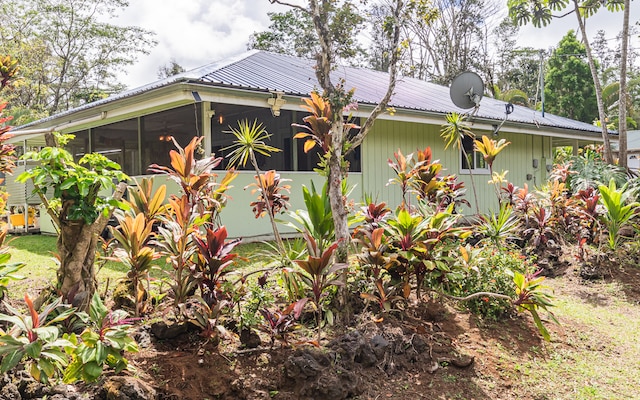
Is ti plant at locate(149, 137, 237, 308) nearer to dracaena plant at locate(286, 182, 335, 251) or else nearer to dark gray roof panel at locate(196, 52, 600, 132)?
dracaena plant at locate(286, 182, 335, 251)

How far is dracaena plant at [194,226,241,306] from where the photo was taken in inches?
126

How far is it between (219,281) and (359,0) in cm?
277

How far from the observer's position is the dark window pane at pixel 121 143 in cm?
1031

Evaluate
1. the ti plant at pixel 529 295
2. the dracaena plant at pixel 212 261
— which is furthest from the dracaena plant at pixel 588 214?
the dracaena plant at pixel 212 261

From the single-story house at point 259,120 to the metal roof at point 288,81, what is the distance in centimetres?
4

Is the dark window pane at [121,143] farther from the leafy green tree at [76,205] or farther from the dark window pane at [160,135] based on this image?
the leafy green tree at [76,205]

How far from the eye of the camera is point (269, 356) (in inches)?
124

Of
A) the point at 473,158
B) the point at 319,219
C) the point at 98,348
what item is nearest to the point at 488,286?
the point at 319,219

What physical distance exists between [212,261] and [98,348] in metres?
0.94

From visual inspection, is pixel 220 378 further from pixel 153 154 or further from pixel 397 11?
pixel 153 154

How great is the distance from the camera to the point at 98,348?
7.82 feet

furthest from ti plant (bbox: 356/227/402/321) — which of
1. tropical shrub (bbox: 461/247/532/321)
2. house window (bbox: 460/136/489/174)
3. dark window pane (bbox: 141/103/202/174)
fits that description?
house window (bbox: 460/136/489/174)

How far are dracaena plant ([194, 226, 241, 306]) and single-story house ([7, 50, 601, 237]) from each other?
4.33 metres

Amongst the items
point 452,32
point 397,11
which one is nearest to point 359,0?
point 397,11
